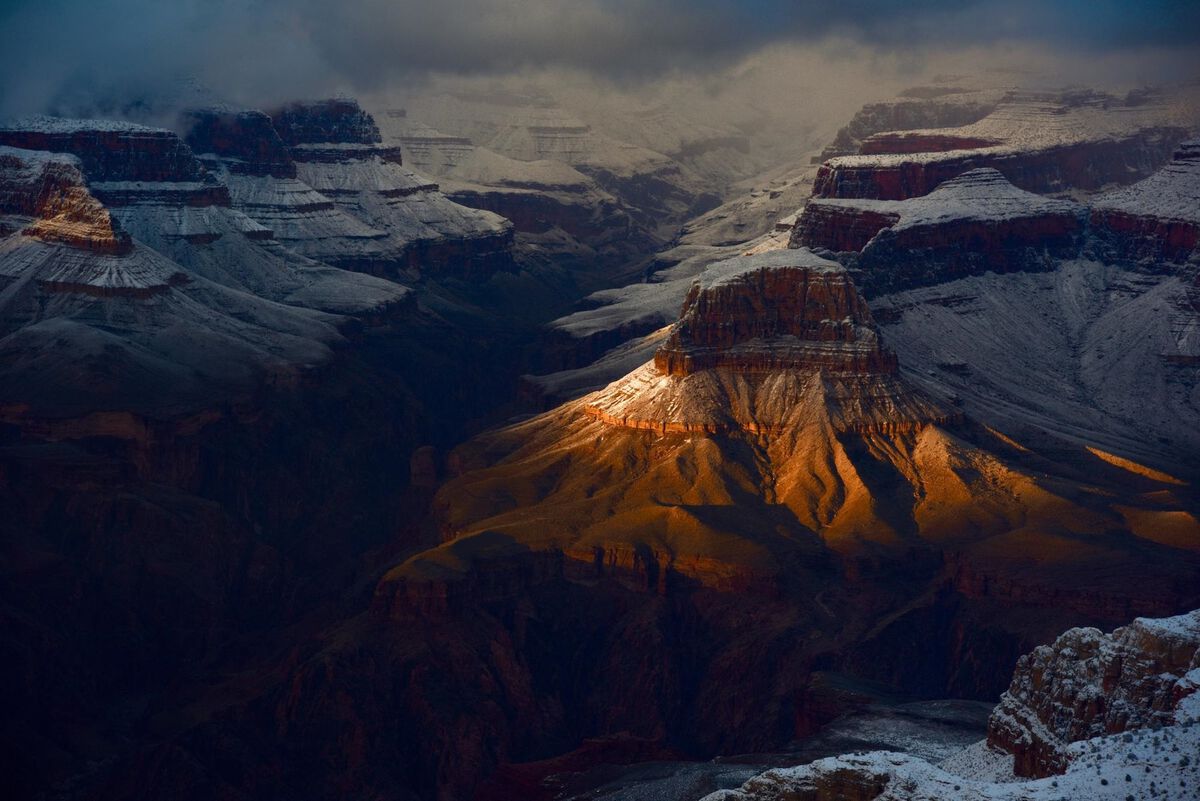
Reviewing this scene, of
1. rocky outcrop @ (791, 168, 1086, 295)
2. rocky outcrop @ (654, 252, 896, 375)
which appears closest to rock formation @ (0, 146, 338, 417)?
rocky outcrop @ (654, 252, 896, 375)

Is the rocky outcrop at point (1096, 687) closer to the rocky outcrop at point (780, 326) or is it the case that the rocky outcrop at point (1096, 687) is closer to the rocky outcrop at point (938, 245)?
the rocky outcrop at point (780, 326)

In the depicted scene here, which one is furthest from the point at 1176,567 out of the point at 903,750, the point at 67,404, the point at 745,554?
the point at 67,404

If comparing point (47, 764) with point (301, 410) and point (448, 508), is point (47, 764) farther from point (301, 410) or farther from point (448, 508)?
point (301, 410)

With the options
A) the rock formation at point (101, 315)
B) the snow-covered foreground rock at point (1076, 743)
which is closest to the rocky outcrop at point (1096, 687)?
the snow-covered foreground rock at point (1076, 743)

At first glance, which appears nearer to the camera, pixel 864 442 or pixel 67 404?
pixel 864 442

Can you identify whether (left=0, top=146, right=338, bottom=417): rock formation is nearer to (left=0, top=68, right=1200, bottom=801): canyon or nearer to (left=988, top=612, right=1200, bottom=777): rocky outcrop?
(left=0, top=68, right=1200, bottom=801): canyon

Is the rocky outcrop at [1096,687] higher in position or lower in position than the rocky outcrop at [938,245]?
higher
